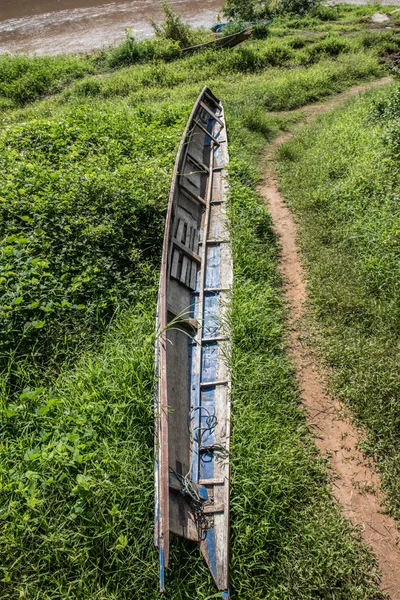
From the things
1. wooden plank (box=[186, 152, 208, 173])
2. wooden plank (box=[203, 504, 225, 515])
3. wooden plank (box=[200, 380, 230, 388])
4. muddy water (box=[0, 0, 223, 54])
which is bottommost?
wooden plank (box=[203, 504, 225, 515])

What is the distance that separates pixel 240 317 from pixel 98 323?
156 centimetres

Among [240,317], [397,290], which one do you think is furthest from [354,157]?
[240,317]

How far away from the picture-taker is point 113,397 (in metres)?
3.80

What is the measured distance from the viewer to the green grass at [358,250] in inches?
161

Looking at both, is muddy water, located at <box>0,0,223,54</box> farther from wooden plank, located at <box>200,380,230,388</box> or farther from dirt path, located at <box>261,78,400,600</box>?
wooden plank, located at <box>200,380,230,388</box>

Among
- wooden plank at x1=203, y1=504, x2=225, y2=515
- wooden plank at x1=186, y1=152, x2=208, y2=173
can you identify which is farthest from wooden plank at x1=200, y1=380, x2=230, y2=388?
wooden plank at x1=186, y1=152, x2=208, y2=173

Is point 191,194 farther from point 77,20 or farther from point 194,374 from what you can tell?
point 77,20

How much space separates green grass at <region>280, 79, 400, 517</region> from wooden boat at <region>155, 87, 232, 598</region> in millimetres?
1235

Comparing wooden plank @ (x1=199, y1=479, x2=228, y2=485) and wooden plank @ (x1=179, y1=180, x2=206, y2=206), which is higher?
wooden plank @ (x1=179, y1=180, x2=206, y2=206)

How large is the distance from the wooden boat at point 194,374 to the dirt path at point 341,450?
86cm

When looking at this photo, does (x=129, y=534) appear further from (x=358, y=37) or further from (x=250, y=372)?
(x=358, y=37)

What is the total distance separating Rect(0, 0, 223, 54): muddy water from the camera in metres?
17.7

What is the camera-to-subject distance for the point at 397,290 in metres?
4.95

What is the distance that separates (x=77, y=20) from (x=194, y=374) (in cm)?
2147
